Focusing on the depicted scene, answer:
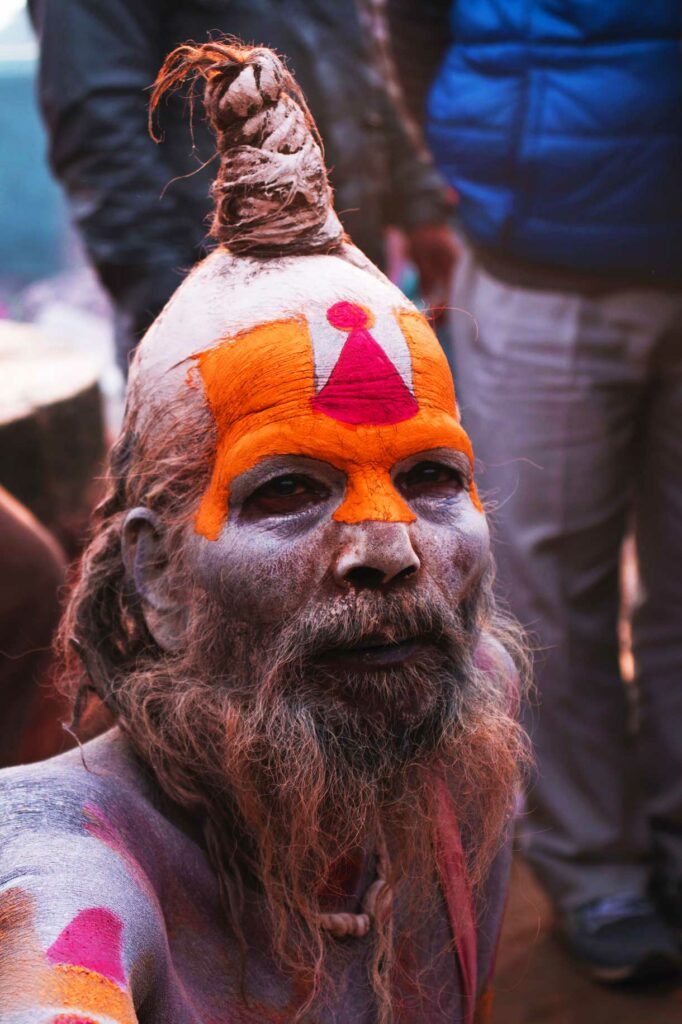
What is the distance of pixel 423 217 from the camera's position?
4367 millimetres

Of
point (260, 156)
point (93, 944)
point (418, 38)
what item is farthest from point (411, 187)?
point (93, 944)

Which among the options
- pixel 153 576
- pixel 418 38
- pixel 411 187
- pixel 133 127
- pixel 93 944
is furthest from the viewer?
pixel 411 187

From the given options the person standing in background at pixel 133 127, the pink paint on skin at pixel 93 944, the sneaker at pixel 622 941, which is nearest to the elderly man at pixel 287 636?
the pink paint on skin at pixel 93 944

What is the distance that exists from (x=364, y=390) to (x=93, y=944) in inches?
30.6

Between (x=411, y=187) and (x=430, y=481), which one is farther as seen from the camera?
(x=411, y=187)

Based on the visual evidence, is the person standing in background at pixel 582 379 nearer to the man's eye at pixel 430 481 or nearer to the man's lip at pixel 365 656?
the man's eye at pixel 430 481

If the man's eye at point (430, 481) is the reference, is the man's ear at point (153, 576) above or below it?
below

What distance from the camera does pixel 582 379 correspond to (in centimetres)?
309

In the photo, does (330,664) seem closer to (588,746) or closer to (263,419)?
(263,419)

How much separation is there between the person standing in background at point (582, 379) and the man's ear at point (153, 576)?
1315mm

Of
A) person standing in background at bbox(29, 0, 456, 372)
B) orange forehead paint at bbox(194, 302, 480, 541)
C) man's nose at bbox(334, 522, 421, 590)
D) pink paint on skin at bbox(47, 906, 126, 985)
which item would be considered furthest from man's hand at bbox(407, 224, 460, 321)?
pink paint on skin at bbox(47, 906, 126, 985)

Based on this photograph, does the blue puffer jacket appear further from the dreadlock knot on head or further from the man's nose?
the man's nose

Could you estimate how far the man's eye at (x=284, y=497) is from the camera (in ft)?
5.60

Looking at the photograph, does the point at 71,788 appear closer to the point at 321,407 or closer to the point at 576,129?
the point at 321,407
